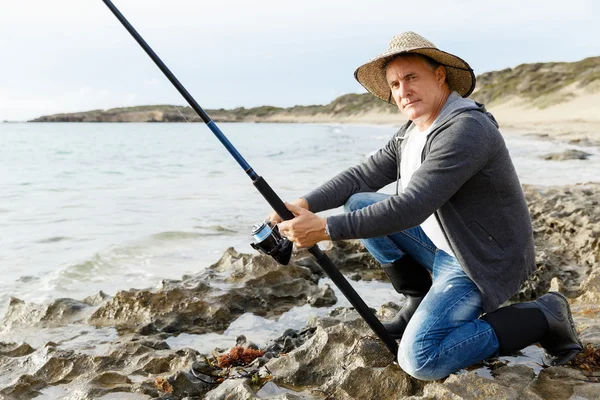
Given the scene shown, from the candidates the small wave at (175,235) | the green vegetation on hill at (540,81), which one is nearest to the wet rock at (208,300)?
the small wave at (175,235)

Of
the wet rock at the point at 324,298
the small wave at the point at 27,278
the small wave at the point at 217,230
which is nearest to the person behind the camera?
the wet rock at the point at 324,298

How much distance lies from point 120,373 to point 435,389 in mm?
1724

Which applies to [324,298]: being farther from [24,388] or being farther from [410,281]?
[24,388]

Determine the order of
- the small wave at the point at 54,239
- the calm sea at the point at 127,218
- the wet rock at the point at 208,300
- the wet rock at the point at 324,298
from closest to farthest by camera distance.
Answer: the wet rock at the point at 208,300 → the wet rock at the point at 324,298 → the calm sea at the point at 127,218 → the small wave at the point at 54,239

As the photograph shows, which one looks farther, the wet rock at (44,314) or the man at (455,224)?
the wet rock at (44,314)

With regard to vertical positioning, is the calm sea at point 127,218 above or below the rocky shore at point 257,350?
below

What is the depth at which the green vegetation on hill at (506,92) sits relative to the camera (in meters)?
46.8

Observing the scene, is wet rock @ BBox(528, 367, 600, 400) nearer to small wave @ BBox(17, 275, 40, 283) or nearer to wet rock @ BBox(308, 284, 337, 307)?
wet rock @ BBox(308, 284, 337, 307)

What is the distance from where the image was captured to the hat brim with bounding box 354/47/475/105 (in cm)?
272

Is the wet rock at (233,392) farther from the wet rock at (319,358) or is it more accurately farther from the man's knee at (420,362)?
the man's knee at (420,362)

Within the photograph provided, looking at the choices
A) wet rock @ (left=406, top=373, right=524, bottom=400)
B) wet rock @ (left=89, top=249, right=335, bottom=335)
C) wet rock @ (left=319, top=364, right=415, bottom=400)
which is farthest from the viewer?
wet rock @ (left=89, top=249, right=335, bottom=335)

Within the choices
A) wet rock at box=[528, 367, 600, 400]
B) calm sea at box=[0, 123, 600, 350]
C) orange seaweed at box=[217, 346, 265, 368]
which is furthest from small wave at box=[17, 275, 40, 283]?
wet rock at box=[528, 367, 600, 400]

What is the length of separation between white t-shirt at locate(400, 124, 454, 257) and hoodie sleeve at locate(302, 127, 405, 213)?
16cm

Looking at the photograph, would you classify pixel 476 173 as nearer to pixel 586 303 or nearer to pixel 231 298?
pixel 586 303
